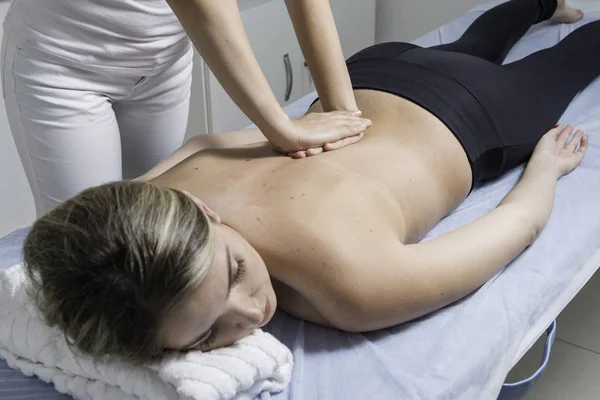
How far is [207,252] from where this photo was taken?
3.19 feet

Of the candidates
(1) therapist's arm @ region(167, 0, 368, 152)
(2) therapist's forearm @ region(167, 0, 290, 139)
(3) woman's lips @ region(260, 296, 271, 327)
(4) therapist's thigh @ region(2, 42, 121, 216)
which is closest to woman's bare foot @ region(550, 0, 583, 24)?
(1) therapist's arm @ region(167, 0, 368, 152)

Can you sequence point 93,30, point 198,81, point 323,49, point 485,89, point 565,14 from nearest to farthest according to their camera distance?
point 93,30 → point 323,49 → point 485,89 → point 565,14 → point 198,81

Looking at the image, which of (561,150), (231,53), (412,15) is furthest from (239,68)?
(412,15)

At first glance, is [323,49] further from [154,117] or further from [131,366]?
[131,366]

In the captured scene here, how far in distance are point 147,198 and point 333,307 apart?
34cm

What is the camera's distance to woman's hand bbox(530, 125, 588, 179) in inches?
60.6

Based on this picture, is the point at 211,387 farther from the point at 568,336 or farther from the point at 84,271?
the point at 568,336

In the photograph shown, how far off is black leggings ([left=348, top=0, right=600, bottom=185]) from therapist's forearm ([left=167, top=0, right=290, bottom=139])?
0.36 meters

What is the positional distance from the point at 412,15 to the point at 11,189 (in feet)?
5.93

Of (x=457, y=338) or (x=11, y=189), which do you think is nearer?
(x=457, y=338)

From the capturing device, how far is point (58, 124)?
4.37ft

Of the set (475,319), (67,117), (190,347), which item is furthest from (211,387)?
(67,117)

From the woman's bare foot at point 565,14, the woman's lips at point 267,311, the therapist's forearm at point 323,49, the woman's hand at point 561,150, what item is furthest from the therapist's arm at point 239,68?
the woman's bare foot at point 565,14

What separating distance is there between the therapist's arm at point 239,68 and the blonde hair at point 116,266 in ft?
1.13
